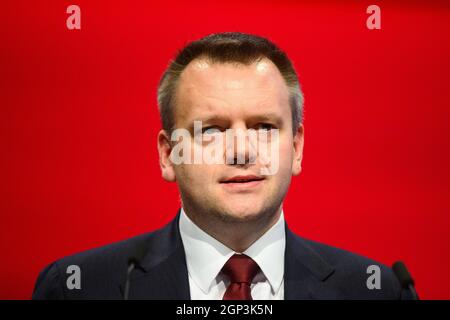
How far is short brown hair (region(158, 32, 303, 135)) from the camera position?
173 cm

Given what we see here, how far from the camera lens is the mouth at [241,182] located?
1659 millimetres

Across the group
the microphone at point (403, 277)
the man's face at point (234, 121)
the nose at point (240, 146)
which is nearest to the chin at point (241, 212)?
the man's face at point (234, 121)

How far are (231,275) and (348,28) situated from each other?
3.03ft

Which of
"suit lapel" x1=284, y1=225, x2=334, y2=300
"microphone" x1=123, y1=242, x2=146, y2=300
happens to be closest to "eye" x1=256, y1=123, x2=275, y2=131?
"suit lapel" x1=284, y1=225, x2=334, y2=300

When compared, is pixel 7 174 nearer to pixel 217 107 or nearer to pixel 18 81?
pixel 18 81

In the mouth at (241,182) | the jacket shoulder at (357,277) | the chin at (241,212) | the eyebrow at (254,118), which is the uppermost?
the eyebrow at (254,118)

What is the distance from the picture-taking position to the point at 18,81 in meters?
2.02

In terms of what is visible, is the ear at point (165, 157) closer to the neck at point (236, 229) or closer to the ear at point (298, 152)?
the neck at point (236, 229)

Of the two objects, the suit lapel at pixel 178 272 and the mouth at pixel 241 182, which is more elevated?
the mouth at pixel 241 182

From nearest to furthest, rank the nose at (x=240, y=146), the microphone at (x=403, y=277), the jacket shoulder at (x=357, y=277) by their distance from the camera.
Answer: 1. the microphone at (x=403, y=277)
2. the nose at (x=240, y=146)
3. the jacket shoulder at (x=357, y=277)

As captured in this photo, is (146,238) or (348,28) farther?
(348,28)

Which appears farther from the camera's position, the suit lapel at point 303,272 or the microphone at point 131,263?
the suit lapel at point 303,272
